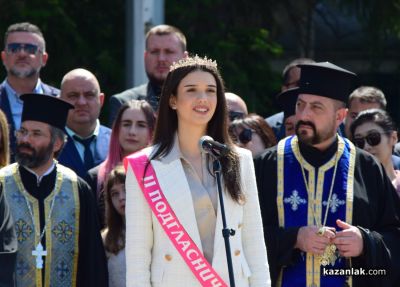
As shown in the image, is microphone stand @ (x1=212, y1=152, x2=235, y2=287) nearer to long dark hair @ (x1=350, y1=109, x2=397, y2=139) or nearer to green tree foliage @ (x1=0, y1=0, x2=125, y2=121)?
long dark hair @ (x1=350, y1=109, x2=397, y2=139)

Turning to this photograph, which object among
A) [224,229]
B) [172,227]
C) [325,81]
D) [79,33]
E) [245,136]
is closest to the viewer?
[224,229]

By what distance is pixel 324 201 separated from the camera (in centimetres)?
854

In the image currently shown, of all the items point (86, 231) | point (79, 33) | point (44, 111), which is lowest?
point (86, 231)

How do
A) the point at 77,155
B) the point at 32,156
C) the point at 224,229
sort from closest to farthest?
the point at 224,229
the point at 32,156
the point at 77,155

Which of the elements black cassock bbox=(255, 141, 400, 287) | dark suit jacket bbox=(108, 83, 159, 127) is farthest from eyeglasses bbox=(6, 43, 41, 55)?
black cassock bbox=(255, 141, 400, 287)

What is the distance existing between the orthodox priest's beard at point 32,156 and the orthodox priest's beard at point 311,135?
6.23 feet

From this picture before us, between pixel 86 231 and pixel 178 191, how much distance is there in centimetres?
187

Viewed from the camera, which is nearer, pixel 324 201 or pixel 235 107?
pixel 324 201

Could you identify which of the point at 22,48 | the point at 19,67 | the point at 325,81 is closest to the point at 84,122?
the point at 19,67

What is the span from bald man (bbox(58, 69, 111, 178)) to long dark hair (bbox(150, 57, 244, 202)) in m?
2.90

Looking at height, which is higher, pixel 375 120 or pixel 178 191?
pixel 375 120

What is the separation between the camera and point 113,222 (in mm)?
9336

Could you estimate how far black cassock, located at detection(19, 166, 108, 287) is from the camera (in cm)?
887

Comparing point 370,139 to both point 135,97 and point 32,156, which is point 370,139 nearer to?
point 135,97
